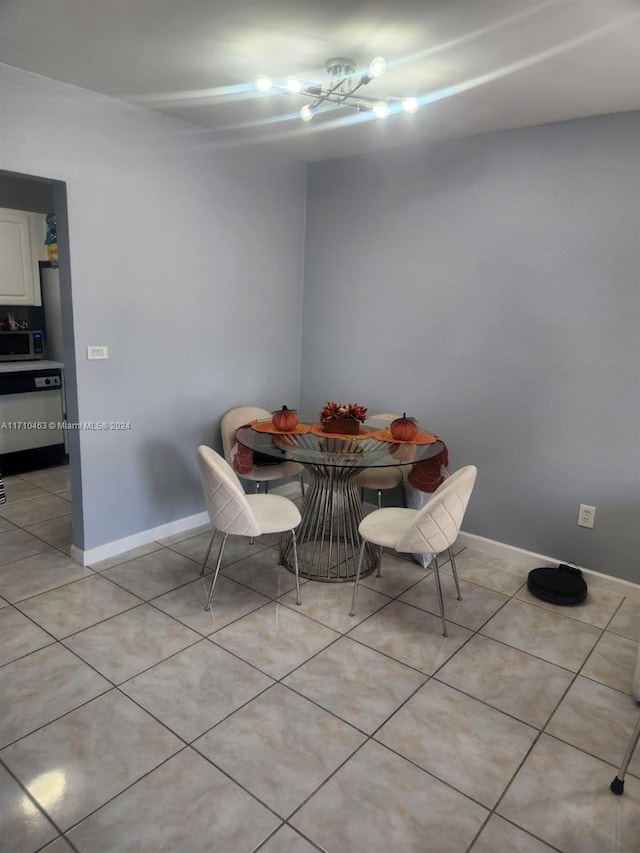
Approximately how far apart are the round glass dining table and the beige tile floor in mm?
222

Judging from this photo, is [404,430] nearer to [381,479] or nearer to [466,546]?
[381,479]

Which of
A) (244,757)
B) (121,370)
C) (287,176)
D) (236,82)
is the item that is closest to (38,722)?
(244,757)

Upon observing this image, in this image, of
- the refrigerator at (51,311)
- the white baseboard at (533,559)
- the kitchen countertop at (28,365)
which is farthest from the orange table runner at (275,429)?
the refrigerator at (51,311)

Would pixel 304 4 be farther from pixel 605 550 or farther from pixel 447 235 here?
pixel 605 550

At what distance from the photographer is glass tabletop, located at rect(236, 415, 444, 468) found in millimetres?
2477

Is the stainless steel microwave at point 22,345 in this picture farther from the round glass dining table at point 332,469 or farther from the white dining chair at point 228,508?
the white dining chair at point 228,508

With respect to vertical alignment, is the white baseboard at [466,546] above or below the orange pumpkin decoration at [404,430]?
below

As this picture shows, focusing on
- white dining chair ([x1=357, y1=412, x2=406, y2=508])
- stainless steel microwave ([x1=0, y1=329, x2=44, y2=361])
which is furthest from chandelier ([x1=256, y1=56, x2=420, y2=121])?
stainless steel microwave ([x1=0, y1=329, x2=44, y2=361])

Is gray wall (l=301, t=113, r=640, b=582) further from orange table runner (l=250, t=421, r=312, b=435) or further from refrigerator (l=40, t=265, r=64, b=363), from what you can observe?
refrigerator (l=40, t=265, r=64, b=363)

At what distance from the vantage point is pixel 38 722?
185 cm

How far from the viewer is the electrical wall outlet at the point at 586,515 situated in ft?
9.39

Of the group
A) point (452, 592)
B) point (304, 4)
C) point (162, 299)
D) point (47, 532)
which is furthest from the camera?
point (47, 532)

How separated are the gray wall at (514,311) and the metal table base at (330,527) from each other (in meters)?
0.73

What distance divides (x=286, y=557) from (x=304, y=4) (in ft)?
8.28
